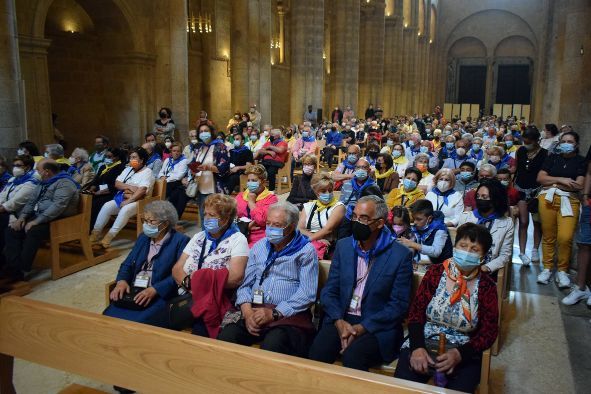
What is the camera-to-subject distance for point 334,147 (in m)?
15.9

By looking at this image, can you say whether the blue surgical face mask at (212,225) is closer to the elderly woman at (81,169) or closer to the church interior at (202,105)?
the church interior at (202,105)

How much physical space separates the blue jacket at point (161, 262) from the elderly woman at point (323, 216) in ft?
5.19

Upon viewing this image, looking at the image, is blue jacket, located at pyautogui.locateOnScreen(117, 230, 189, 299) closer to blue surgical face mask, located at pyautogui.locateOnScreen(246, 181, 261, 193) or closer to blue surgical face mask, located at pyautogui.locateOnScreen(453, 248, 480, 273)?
blue surgical face mask, located at pyautogui.locateOnScreen(246, 181, 261, 193)

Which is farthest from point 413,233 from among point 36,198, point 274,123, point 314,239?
point 274,123

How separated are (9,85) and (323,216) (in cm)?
597

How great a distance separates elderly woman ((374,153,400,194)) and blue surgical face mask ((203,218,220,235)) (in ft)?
14.2

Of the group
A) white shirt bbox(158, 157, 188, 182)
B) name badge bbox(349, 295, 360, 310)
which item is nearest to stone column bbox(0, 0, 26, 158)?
white shirt bbox(158, 157, 188, 182)

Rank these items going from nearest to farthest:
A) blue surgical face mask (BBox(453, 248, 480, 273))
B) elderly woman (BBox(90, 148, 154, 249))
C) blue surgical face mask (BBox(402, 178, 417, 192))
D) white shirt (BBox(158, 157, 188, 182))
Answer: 1. blue surgical face mask (BBox(453, 248, 480, 273))
2. blue surgical face mask (BBox(402, 178, 417, 192))
3. elderly woman (BBox(90, 148, 154, 249))
4. white shirt (BBox(158, 157, 188, 182))

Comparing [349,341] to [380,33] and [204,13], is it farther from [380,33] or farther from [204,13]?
[380,33]

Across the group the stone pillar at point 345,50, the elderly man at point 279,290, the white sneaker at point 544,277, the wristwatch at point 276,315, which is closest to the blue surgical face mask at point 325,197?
the elderly man at point 279,290

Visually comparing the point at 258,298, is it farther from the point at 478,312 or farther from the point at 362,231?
the point at 478,312

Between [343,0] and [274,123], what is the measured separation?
7173 millimetres

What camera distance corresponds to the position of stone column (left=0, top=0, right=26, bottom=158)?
8211 millimetres

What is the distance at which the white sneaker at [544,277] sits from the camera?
20.2 feet
